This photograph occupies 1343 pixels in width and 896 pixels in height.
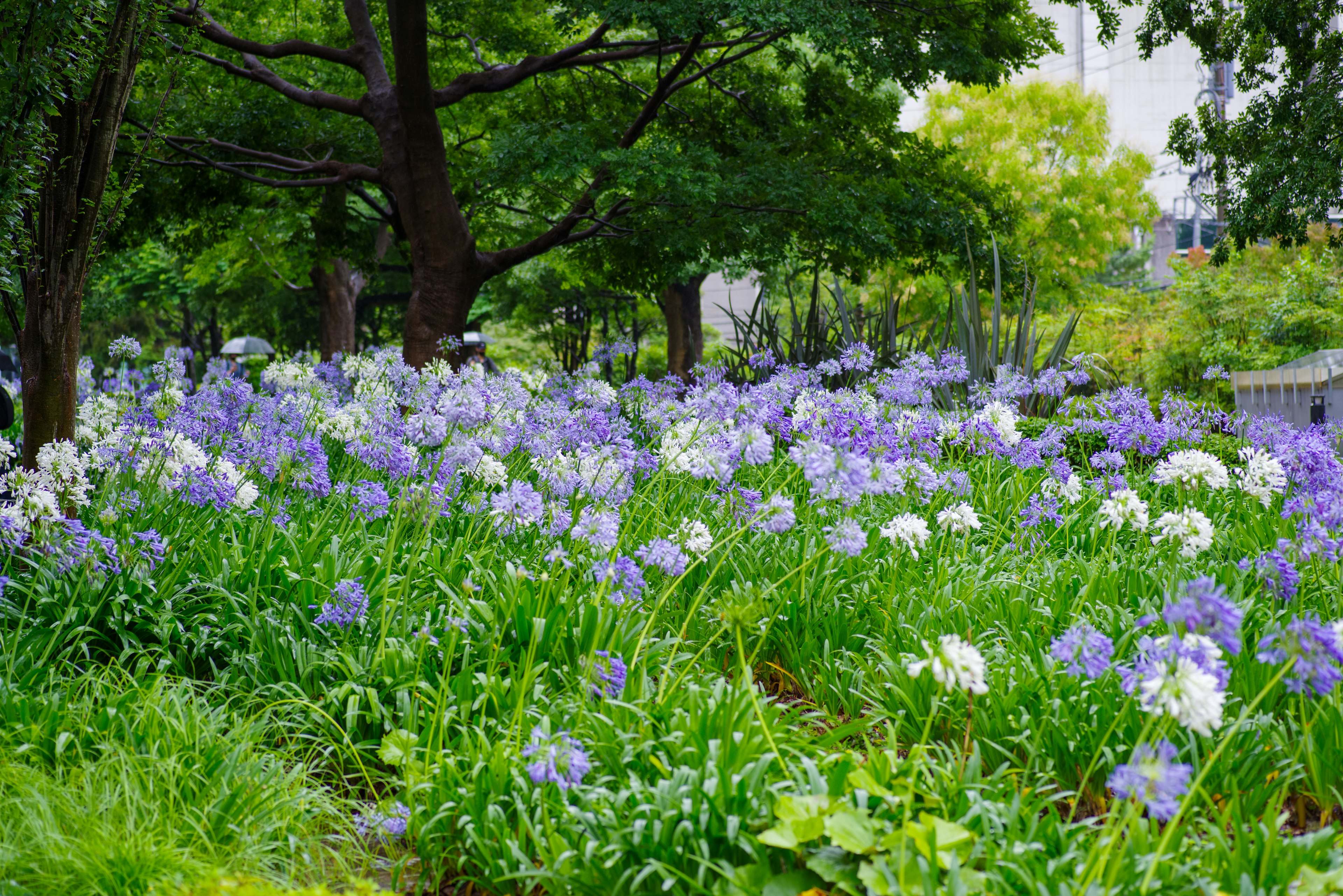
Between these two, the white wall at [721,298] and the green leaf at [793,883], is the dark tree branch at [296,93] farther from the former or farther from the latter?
the white wall at [721,298]

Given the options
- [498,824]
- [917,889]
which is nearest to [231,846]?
[498,824]

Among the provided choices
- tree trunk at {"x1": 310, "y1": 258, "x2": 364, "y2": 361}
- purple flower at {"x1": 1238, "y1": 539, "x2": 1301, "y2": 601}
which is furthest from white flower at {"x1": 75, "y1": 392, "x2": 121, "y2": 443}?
tree trunk at {"x1": 310, "y1": 258, "x2": 364, "y2": 361}

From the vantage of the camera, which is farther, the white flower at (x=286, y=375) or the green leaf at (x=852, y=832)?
the white flower at (x=286, y=375)

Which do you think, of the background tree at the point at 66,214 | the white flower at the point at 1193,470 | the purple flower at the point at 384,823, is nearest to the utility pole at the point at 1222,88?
the white flower at the point at 1193,470

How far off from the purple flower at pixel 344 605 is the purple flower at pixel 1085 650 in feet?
7.31

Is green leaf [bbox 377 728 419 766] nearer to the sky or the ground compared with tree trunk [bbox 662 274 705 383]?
nearer to the ground

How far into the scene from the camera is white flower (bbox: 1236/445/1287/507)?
3605mm

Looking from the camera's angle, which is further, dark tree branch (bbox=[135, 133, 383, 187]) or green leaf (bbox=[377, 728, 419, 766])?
dark tree branch (bbox=[135, 133, 383, 187])

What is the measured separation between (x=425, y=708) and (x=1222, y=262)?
1250 centimetres

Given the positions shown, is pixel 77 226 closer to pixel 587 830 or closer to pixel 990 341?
pixel 587 830

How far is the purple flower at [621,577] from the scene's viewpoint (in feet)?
9.43

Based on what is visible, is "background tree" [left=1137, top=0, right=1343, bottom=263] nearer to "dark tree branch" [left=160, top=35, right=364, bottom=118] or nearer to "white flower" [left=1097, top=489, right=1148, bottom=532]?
"white flower" [left=1097, top=489, right=1148, bottom=532]

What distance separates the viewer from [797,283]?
2417cm

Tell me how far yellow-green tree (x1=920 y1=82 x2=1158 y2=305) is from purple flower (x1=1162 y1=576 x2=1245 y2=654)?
21.9 m
